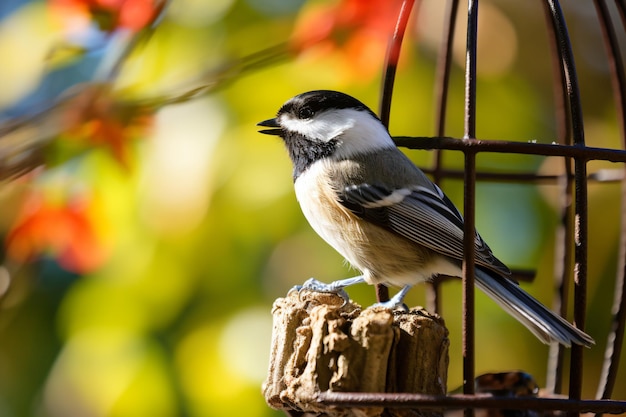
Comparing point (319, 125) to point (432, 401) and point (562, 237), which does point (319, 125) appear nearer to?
point (562, 237)

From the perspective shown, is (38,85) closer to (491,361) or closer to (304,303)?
(304,303)

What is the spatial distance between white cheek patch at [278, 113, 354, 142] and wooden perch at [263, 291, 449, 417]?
0.44 m

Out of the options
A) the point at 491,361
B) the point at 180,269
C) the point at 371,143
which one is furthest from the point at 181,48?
the point at 491,361

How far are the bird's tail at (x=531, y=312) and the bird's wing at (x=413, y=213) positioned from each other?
7cm

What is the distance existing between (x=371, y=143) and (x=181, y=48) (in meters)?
0.63

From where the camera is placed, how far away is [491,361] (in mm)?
1805

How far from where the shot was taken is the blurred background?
160 cm

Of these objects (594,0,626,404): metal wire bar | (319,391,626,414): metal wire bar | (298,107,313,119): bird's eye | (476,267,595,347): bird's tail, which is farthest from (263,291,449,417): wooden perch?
(298,107,313,119): bird's eye

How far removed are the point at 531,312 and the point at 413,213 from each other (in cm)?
28

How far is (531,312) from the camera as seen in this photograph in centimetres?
112

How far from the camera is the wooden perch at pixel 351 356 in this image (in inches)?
38.4

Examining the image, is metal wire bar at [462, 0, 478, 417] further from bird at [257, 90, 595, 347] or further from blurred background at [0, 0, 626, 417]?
blurred background at [0, 0, 626, 417]

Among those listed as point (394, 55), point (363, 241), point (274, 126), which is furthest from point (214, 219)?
point (394, 55)

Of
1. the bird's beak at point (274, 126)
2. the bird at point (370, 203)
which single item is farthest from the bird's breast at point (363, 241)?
the bird's beak at point (274, 126)
